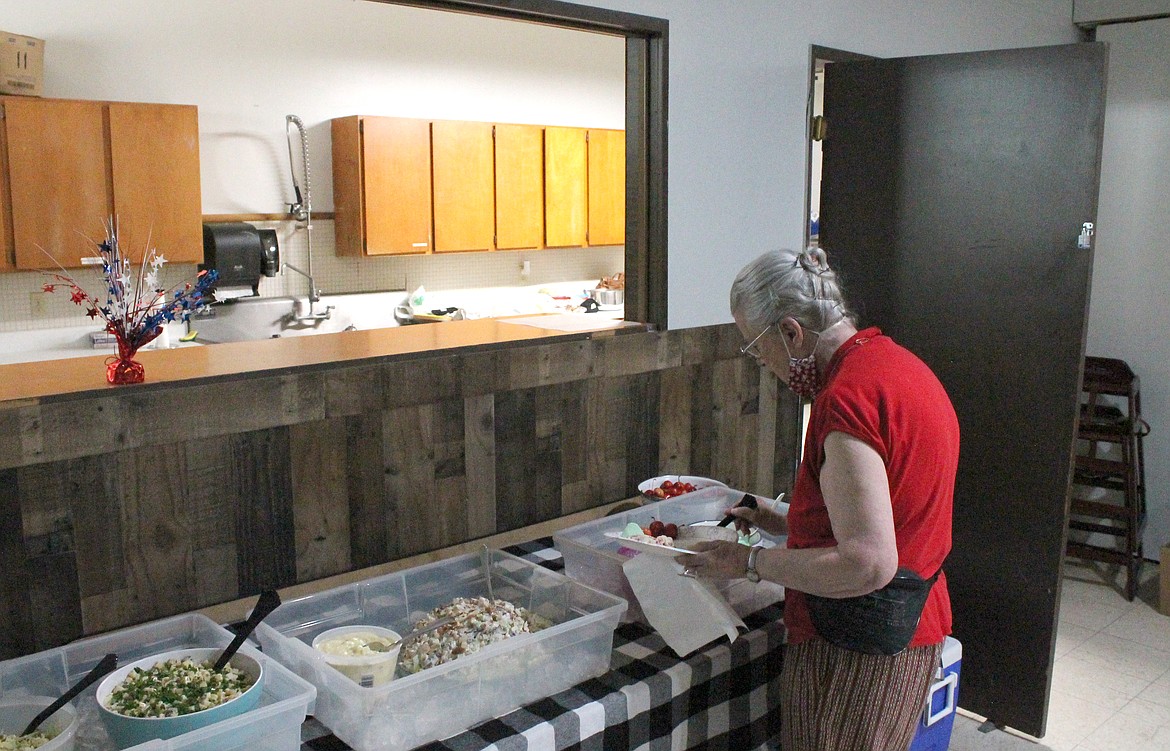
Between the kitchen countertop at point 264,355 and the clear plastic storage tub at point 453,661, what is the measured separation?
22.8 inches

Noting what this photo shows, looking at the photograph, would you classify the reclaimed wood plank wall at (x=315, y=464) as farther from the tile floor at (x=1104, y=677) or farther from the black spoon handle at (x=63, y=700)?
the tile floor at (x=1104, y=677)

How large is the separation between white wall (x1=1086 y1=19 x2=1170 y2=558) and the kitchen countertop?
300cm

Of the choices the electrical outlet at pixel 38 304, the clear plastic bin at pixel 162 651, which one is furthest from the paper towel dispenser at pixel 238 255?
the clear plastic bin at pixel 162 651

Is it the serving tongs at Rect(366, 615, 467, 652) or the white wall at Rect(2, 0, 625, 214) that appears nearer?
the serving tongs at Rect(366, 615, 467, 652)

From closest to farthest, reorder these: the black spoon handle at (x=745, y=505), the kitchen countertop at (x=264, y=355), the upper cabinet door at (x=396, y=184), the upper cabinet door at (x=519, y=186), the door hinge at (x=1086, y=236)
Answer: the kitchen countertop at (x=264, y=355), the black spoon handle at (x=745, y=505), the door hinge at (x=1086, y=236), the upper cabinet door at (x=396, y=184), the upper cabinet door at (x=519, y=186)

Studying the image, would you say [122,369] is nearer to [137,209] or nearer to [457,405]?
[457,405]

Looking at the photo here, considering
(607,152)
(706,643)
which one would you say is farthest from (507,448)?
(607,152)

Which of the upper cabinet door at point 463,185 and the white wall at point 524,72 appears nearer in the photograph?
the white wall at point 524,72

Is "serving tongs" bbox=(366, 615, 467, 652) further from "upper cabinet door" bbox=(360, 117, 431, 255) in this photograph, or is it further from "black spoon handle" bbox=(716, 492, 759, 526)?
"upper cabinet door" bbox=(360, 117, 431, 255)

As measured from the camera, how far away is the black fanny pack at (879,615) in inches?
72.0

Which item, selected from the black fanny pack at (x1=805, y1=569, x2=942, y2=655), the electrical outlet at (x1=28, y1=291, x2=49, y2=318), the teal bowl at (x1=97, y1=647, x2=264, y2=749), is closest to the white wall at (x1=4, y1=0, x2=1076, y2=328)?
the electrical outlet at (x1=28, y1=291, x2=49, y2=318)

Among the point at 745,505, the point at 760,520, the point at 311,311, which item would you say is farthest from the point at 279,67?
the point at 760,520

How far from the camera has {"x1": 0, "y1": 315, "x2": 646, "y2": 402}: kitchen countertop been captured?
2.13 m

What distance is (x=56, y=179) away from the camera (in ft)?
17.5
